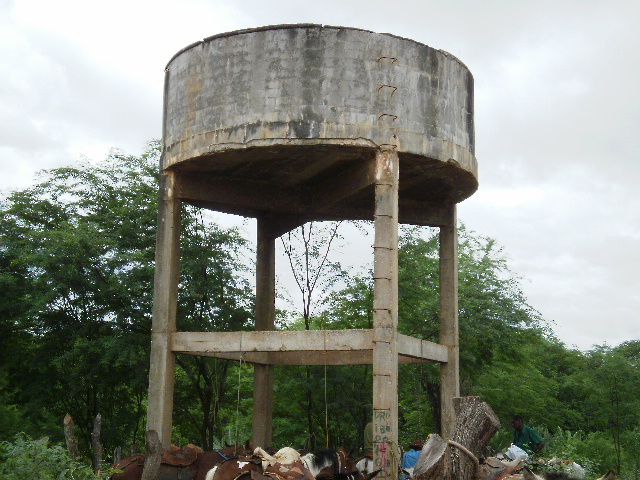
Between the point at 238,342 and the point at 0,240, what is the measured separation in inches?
412

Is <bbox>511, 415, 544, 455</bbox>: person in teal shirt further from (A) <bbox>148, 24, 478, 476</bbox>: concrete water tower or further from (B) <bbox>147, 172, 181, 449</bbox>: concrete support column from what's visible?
(B) <bbox>147, 172, 181, 449</bbox>: concrete support column

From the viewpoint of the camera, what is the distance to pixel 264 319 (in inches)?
988

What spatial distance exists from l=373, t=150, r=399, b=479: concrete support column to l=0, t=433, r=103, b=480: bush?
6.17 m

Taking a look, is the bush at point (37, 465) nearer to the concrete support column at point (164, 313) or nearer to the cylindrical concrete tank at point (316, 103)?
the concrete support column at point (164, 313)

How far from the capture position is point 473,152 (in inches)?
823

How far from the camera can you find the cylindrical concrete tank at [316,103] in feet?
61.0

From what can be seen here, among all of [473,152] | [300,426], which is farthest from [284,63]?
[300,426]

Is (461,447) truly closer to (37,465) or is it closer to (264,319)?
(37,465)

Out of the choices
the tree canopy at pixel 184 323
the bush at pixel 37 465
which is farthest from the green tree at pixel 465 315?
the bush at pixel 37 465

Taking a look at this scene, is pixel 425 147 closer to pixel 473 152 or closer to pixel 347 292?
pixel 473 152

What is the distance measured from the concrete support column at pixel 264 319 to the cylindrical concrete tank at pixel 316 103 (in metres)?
5.02

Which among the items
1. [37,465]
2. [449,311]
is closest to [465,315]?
[449,311]

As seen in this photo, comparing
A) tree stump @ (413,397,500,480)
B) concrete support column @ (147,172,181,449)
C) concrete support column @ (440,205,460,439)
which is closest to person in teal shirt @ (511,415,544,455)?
concrete support column @ (440,205,460,439)

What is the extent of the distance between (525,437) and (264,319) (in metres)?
8.88
